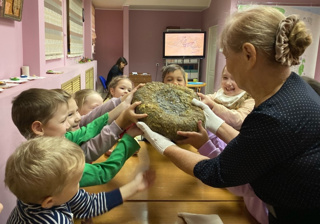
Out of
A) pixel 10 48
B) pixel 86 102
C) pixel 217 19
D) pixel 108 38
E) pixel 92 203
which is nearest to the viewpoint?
pixel 92 203

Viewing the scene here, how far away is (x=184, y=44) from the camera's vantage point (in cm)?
820

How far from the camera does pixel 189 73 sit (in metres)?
8.57

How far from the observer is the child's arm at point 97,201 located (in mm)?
979

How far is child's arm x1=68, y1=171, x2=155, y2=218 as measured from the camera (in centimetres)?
98

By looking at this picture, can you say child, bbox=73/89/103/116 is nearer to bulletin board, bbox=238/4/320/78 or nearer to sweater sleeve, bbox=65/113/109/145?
sweater sleeve, bbox=65/113/109/145

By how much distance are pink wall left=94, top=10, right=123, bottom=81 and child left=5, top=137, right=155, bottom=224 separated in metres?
8.99

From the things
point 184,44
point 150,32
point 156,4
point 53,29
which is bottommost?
point 53,29

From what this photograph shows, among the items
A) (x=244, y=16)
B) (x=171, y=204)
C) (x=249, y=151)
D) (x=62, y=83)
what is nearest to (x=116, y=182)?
(x=171, y=204)

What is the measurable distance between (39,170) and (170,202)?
0.60m

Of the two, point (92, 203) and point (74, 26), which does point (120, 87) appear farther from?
point (74, 26)

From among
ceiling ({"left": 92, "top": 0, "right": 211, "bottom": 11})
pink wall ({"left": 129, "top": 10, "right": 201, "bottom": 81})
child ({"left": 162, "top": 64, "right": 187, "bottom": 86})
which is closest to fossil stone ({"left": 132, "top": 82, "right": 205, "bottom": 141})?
child ({"left": 162, "top": 64, "right": 187, "bottom": 86})

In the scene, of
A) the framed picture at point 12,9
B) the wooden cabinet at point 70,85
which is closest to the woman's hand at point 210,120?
the framed picture at point 12,9

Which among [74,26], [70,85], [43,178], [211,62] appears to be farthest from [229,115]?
[211,62]

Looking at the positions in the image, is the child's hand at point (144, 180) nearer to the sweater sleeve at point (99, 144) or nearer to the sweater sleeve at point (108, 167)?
the sweater sleeve at point (108, 167)
